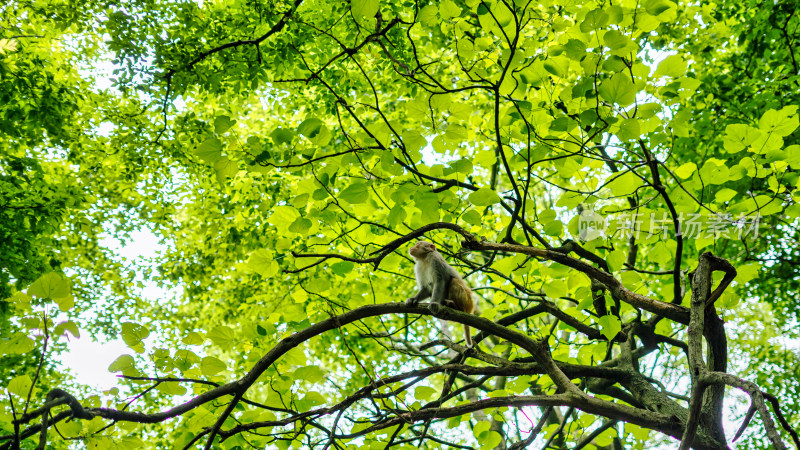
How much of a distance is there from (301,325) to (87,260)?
9504 mm

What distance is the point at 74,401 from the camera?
2.38 m

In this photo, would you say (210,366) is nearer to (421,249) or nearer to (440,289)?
(440,289)

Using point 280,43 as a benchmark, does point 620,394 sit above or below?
below

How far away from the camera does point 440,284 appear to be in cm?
673

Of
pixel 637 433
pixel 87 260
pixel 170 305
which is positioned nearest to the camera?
pixel 637 433

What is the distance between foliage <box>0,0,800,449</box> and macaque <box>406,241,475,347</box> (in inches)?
13.4

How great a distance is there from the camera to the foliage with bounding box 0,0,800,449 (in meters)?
3.68

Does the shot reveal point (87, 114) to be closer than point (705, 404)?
No

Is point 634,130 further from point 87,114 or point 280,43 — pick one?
point 87,114

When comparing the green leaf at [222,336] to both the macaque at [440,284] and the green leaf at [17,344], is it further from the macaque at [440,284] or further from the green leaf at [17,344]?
the macaque at [440,284]

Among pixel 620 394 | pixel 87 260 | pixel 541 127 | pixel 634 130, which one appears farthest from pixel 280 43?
pixel 87 260

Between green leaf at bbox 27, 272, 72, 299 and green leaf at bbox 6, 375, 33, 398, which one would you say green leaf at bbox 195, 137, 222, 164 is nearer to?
green leaf at bbox 27, 272, 72, 299

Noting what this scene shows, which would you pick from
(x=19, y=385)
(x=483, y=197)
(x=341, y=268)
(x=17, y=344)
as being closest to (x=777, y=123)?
(x=483, y=197)

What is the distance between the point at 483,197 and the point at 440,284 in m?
3.07
